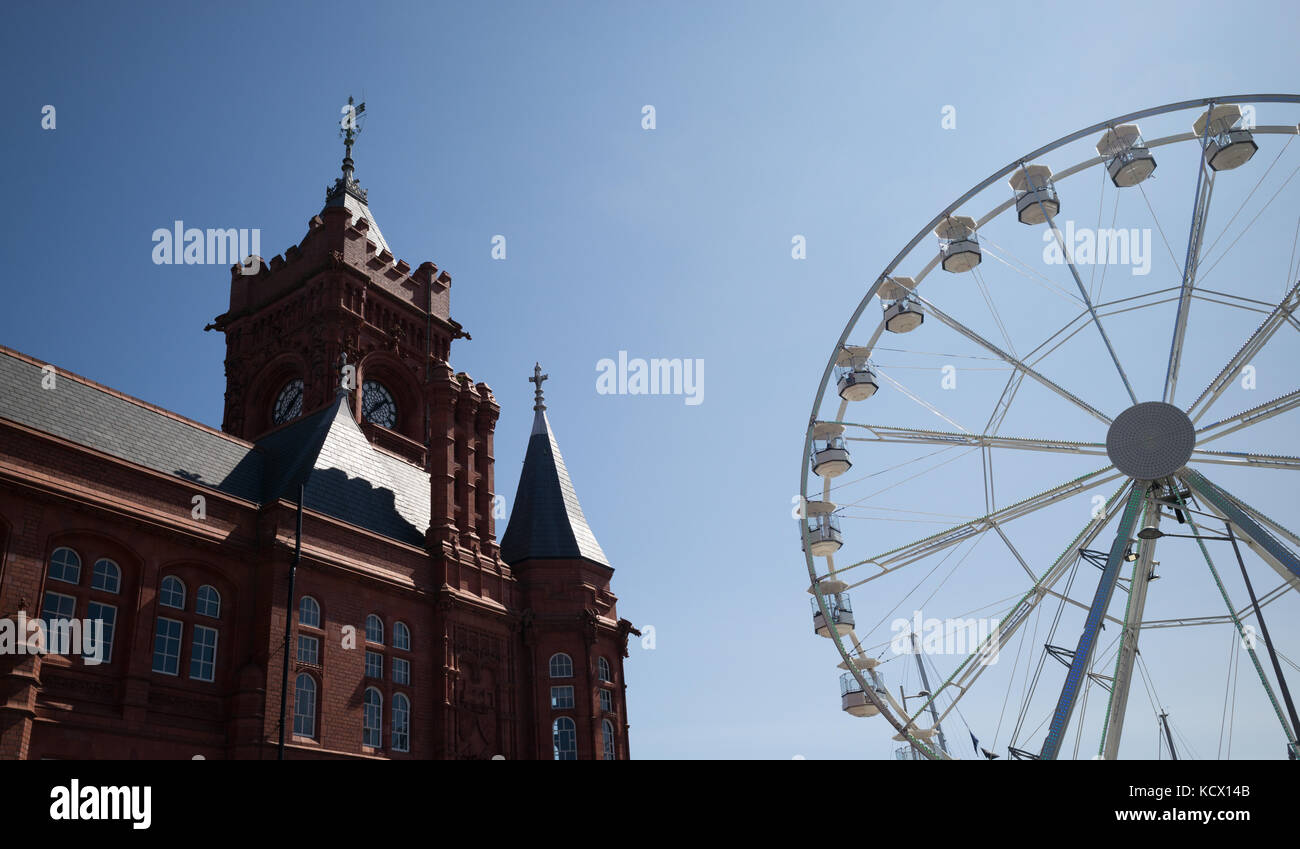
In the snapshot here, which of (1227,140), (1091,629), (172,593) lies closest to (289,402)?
(172,593)

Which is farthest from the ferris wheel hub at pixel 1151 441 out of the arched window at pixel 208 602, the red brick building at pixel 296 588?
the arched window at pixel 208 602

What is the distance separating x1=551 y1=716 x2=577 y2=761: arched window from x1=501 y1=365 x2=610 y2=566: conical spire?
234 inches

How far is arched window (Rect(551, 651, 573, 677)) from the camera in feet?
119

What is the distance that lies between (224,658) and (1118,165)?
2659 centimetres

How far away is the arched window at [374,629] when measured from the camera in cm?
3098

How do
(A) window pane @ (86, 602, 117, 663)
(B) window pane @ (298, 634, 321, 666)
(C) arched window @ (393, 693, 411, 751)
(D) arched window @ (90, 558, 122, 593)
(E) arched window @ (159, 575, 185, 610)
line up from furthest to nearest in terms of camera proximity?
(C) arched window @ (393, 693, 411, 751), (B) window pane @ (298, 634, 321, 666), (E) arched window @ (159, 575, 185, 610), (D) arched window @ (90, 558, 122, 593), (A) window pane @ (86, 602, 117, 663)

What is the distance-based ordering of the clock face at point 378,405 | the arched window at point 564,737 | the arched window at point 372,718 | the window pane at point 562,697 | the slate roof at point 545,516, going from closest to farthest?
the arched window at point 372,718, the arched window at point 564,737, the window pane at point 562,697, the slate roof at point 545,516, the clock face at point 378,405

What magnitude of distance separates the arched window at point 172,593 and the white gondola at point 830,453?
17.1 meters

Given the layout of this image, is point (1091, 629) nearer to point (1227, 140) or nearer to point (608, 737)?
point (1227, 140)

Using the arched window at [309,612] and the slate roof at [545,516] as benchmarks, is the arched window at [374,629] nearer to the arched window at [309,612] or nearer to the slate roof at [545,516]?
the arched window at [309,612]

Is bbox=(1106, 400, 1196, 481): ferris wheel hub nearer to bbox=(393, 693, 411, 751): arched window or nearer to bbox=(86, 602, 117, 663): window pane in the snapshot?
bbox=(393, 693, 411, 751): arched window

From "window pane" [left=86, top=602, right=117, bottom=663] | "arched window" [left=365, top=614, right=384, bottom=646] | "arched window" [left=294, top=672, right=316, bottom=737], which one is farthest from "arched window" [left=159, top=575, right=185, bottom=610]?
Answer: "arched window" [left=365, top=614, right=384, bottom=646]

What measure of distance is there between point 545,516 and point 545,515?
0.05 metres
